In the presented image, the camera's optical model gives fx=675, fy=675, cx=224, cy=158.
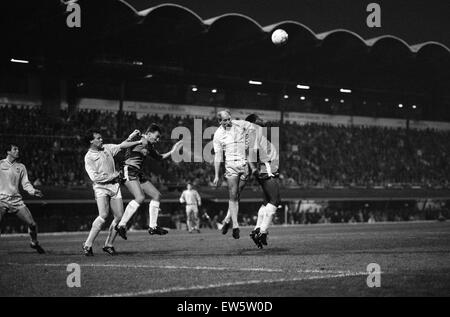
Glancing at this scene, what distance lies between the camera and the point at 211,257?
37.0 ft

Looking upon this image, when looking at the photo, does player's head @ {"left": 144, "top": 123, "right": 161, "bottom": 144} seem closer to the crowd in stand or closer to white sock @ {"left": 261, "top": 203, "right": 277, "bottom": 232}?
white sock @ {"left": 261, "top": 203, "right": 277, "bottom": 232}

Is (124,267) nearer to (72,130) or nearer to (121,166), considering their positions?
(121,166)

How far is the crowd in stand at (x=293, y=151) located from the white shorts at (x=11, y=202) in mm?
19975

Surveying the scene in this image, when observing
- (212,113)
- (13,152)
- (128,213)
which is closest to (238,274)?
(128,213)

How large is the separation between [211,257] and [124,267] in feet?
6.69

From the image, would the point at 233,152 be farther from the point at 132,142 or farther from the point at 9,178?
the point at 9,178

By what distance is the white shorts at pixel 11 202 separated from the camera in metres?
13.2

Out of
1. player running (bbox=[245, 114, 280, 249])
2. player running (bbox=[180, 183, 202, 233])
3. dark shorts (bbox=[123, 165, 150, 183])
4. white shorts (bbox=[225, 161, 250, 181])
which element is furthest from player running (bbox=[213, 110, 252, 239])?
player running (bbox=[180, 183, 202, 233])

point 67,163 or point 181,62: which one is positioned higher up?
point 181,62

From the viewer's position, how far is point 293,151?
149ft

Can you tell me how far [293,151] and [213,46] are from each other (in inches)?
359

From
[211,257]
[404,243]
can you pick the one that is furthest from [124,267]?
[404,243]

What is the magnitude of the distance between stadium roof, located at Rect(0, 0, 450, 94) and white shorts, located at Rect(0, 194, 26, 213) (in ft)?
71.6

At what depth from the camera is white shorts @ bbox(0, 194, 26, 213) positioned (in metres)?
13.2
